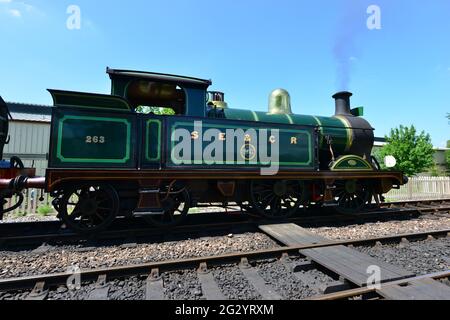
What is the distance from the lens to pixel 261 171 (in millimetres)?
6031

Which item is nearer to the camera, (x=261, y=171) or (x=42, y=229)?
(x=42, y=229)

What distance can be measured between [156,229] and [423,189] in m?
16.5

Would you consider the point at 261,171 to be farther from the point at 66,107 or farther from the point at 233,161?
the point at 66,107

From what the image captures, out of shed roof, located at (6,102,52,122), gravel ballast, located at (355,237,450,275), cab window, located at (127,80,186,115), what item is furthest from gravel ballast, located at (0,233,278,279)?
shed roof, located at (6,102,52,122)

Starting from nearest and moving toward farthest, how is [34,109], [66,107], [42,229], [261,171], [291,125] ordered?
[66,107] → [42,229] → [261,171] → [291,125] → [34,109]

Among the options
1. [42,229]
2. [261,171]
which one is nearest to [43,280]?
[42,229]

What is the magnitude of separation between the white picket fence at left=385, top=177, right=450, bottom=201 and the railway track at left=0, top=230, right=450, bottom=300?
552 inches

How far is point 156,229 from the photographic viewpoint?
17.1 feet

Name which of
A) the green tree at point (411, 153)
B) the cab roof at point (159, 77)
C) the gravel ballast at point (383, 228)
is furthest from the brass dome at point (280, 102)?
the green tree at point (411, 153)

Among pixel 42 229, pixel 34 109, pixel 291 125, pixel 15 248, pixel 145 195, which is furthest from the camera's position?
pixel 34 109

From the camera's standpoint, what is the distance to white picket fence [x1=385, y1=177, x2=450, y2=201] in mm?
15344

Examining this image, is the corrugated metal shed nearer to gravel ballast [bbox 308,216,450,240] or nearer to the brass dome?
the brass dome

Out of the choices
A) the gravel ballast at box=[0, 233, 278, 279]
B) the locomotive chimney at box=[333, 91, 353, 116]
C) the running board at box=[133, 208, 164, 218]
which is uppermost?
the locomotive chimney at box=[333, 91, 353, 116]
